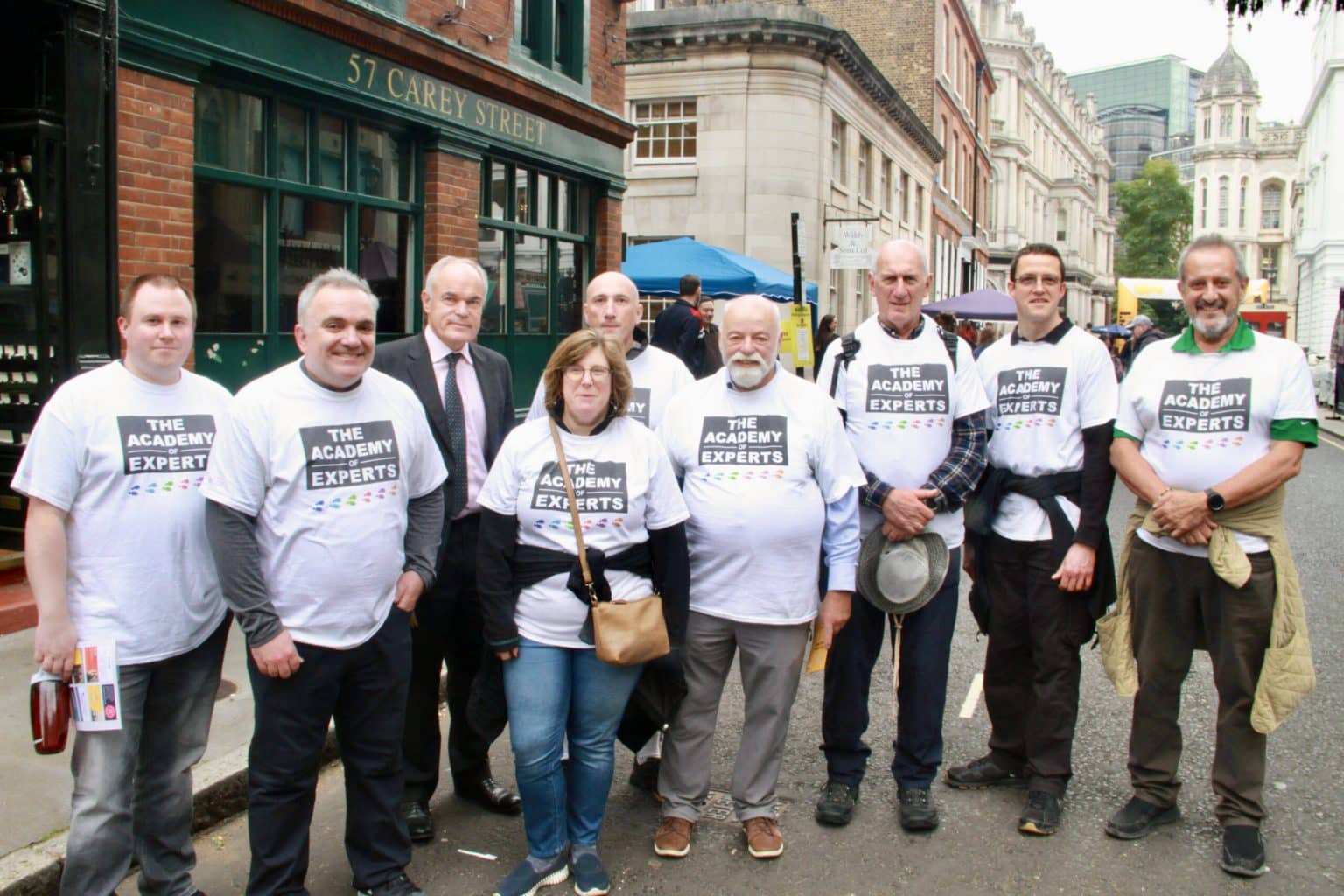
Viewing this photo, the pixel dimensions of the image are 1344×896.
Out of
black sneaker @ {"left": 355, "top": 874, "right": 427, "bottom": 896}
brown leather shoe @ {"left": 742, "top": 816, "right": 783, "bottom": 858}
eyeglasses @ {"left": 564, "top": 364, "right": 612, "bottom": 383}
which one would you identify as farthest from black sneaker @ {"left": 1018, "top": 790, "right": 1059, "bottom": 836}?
eyeglasses @ {"left": 564, "top": 364, "right": 612, "bottom": 383}

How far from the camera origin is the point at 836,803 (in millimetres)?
4219

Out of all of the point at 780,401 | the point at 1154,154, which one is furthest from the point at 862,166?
the point at 1154,154

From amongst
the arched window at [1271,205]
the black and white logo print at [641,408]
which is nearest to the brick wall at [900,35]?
the black and white logo print at [641,408]

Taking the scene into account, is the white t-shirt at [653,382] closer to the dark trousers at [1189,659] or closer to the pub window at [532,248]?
the dark trousers at [1189,659]

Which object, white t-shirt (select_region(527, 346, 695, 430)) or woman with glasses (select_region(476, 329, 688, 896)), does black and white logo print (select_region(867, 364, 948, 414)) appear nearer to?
white t-shirt (select_region(527, 346, 695, 430))

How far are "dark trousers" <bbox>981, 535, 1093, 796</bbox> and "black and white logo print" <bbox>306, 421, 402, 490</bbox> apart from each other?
2369mm

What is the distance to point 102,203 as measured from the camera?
21.9 ft

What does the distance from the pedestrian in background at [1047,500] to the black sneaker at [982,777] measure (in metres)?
0.25

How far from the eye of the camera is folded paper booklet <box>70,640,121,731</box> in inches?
121

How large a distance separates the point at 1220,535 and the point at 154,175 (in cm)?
682

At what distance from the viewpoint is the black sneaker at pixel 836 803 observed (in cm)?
419

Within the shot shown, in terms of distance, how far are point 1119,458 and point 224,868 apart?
355 centimetres

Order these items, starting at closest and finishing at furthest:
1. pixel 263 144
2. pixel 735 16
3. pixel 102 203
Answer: pixel 102 203 → pixel 263 144 → pixel 735 16

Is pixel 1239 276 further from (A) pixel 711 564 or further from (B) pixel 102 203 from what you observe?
(B) pixel 102 203
